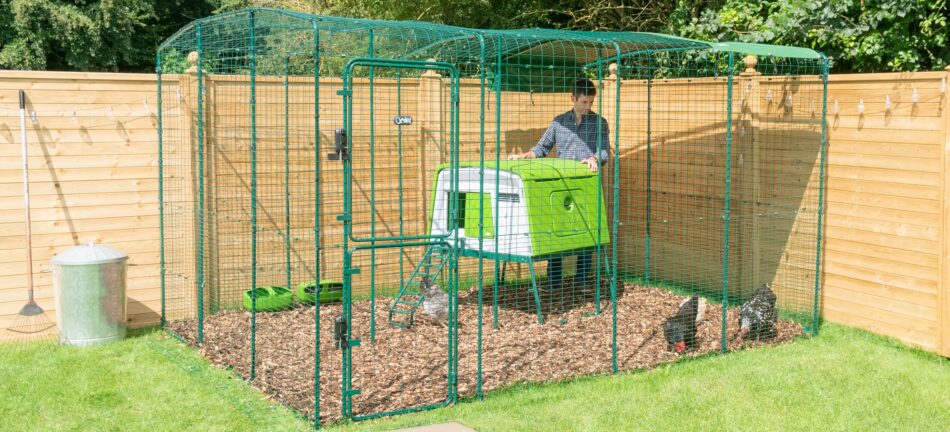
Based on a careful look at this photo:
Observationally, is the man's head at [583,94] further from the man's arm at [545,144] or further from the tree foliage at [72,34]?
the tree foliage at [72,34]

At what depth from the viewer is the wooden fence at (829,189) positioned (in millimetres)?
6281

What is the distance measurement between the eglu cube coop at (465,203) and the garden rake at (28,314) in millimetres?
866

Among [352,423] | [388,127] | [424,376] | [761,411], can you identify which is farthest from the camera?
[388,127]

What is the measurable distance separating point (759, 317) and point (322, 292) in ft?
11.0

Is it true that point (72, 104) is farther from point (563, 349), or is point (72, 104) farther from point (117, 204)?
point (563, 349)

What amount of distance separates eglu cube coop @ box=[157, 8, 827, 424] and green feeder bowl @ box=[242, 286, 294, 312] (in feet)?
0.04

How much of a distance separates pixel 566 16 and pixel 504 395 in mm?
11506

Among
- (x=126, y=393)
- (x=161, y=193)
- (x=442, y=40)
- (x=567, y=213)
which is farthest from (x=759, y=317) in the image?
(x=161, y=193)

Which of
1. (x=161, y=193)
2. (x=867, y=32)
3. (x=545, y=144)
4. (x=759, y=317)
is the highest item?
(x=867, y=32)

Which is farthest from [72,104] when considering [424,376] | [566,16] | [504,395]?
[566,16]

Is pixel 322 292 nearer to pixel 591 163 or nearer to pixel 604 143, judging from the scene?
pixel 591 163

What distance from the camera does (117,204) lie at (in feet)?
22.7

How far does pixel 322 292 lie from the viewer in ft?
23.5

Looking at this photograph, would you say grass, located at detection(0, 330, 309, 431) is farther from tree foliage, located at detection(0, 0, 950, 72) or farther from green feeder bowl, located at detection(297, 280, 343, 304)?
tree foliage, located at detection(0, 0, 950, 72)
